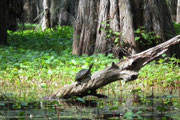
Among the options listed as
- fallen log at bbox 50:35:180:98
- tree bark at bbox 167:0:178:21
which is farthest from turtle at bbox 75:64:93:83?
tree bark at bbox 167:0:178:21

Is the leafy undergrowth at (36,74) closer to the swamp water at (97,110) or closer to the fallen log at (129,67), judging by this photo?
the swamp water at (97,110)

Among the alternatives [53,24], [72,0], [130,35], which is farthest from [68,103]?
[72,0]

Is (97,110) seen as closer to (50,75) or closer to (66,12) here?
(50,75)

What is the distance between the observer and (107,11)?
10.2 meters

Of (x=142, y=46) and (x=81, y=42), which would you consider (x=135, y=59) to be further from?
(x=81, y=42)

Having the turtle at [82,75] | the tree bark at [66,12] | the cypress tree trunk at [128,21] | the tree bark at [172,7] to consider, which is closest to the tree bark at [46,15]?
the tree bark at [66,12]

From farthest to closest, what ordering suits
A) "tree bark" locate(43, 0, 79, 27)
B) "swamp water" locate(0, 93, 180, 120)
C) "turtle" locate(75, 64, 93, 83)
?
1. "tree bark" locate(43, 0, 79, 27)
2. "turtle" locate(75, 64, 93, 83)
3. "swamp water" locate(0, 93, 180, 120)

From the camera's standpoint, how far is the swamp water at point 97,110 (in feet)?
13.3

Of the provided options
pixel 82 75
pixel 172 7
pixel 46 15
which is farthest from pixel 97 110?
pixel 172 7

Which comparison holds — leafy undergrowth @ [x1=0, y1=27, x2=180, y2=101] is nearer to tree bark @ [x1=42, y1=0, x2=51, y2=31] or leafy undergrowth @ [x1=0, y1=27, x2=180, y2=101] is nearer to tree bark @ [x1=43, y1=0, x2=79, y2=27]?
tree bark @ [x1=42, y1=0, x2=51, y2=31]

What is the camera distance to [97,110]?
4555 millimetres

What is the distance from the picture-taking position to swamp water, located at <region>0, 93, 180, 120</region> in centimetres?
404

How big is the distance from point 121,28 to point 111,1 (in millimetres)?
737

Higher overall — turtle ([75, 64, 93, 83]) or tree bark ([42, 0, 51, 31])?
tree bark ([42, 0, 51, 31])
